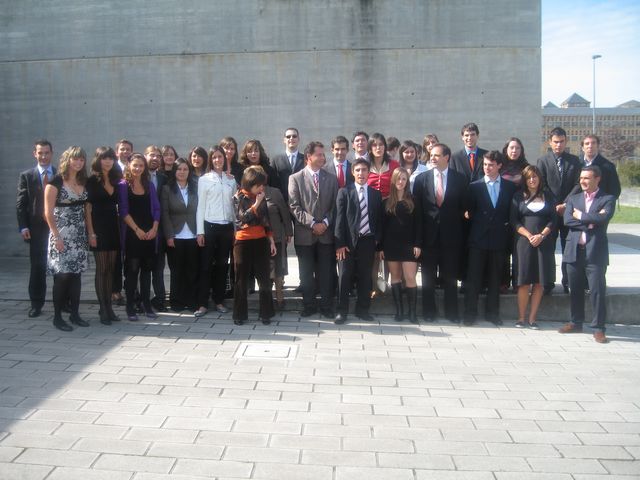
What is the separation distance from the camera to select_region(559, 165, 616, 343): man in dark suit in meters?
6.14

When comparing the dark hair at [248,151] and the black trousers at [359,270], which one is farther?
the dark hair at [248,151]

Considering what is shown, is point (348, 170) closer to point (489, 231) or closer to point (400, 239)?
point (400, 239)

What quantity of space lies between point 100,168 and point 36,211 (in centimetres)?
100

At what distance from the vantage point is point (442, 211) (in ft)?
22.0

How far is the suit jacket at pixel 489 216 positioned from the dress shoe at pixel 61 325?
4380mm

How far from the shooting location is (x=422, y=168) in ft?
25.6

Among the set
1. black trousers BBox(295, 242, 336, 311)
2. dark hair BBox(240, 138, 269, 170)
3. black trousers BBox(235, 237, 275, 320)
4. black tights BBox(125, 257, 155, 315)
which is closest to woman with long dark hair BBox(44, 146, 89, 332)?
black tights BBox(125, 257, 155, 315)

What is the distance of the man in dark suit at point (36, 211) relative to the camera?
6703 mm

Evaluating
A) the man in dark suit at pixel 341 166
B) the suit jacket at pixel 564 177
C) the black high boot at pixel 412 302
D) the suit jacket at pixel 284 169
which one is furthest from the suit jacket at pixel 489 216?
the suit jacket at pixel 284 169

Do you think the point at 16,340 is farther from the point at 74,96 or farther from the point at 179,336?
the point at 74,96

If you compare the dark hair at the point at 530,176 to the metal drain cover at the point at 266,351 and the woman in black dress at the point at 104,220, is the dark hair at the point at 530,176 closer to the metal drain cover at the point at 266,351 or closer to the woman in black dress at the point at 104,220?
the metal drain cover at the point at 266,351

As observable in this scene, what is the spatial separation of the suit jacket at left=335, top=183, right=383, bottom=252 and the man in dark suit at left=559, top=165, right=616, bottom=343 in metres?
2.04

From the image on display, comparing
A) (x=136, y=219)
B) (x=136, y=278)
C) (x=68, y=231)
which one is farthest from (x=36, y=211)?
(x=136, y=278)

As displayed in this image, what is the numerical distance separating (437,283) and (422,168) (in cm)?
152
